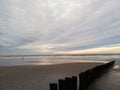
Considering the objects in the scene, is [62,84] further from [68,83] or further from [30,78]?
[30,78]

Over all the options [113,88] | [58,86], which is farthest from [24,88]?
[113,88]

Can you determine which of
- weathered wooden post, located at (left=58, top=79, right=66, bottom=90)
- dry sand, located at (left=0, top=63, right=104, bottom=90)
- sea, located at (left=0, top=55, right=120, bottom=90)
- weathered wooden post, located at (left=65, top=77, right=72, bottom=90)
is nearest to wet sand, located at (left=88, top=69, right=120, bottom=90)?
sea, located at (left=0, top=55, right=120, bottom=90)

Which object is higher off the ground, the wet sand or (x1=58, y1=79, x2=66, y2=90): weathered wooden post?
(x1=58, y1=79, x2=66, y2=90): weathered wooden post

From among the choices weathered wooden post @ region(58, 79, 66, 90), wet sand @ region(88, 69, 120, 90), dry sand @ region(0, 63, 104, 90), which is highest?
weathered wooden post @ region(58, 79, 66, 90)

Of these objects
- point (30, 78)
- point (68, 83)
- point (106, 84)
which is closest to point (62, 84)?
point (68, 83)

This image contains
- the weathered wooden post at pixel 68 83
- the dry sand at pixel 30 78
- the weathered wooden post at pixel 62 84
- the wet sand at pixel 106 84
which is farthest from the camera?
the dry sand at pixel 30 78

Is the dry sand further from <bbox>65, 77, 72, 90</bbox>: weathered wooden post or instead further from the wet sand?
<bbox>65, 77, 72, 90</bbox>: weathered wooden post

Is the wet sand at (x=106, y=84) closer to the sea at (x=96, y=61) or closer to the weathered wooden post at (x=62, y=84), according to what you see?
the sea at (x=96, y=61)

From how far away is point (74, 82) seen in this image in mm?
7789

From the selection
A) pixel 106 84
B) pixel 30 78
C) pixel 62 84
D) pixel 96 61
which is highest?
pixel 96 61

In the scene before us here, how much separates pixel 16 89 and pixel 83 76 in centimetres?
397

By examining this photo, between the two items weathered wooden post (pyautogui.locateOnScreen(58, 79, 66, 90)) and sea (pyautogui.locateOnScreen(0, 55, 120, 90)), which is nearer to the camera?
weathered wooden post (pyautogui.locateOnScreen(58, 79, 66, 90))

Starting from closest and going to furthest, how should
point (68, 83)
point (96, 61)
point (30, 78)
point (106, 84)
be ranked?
point (68, 83)
point (106, 84)
point (30, 78)
point (96, 61)

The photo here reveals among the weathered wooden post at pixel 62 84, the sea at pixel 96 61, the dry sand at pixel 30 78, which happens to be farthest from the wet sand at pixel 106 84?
the weathered wooden post at pixel 62 84
